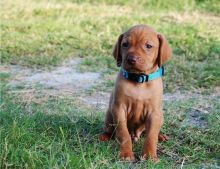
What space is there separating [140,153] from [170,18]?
238 inches

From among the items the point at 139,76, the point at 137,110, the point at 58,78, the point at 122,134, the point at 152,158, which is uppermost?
the point at 139,76

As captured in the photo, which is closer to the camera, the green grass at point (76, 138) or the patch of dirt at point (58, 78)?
the green grass at point (76, 138)

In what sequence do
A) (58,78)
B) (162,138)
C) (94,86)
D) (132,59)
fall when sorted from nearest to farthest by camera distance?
(132,59)
(162,138)
(94,86)
(58,78)

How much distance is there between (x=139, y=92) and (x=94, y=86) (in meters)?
2.24

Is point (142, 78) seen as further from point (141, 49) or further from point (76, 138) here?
point (76, 138)

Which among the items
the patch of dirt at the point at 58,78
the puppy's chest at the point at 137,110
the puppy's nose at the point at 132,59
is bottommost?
the patch of dirt at the point at 58,78

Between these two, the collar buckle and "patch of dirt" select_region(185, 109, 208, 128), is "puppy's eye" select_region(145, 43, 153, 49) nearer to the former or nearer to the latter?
the collar buckle

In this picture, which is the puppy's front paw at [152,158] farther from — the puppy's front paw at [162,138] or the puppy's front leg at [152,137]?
the puppy's front paw at [162,138]

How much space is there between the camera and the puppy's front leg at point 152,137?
384 centimetres

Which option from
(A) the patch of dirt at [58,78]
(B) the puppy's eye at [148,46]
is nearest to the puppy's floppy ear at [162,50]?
(B) the puppy's eye at [148,46]

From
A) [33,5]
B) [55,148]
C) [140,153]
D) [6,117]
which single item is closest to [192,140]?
[140,153]

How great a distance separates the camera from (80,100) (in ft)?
18.3

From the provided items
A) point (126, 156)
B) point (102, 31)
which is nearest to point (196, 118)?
point (126, 156)

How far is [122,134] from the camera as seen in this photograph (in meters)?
3.91
